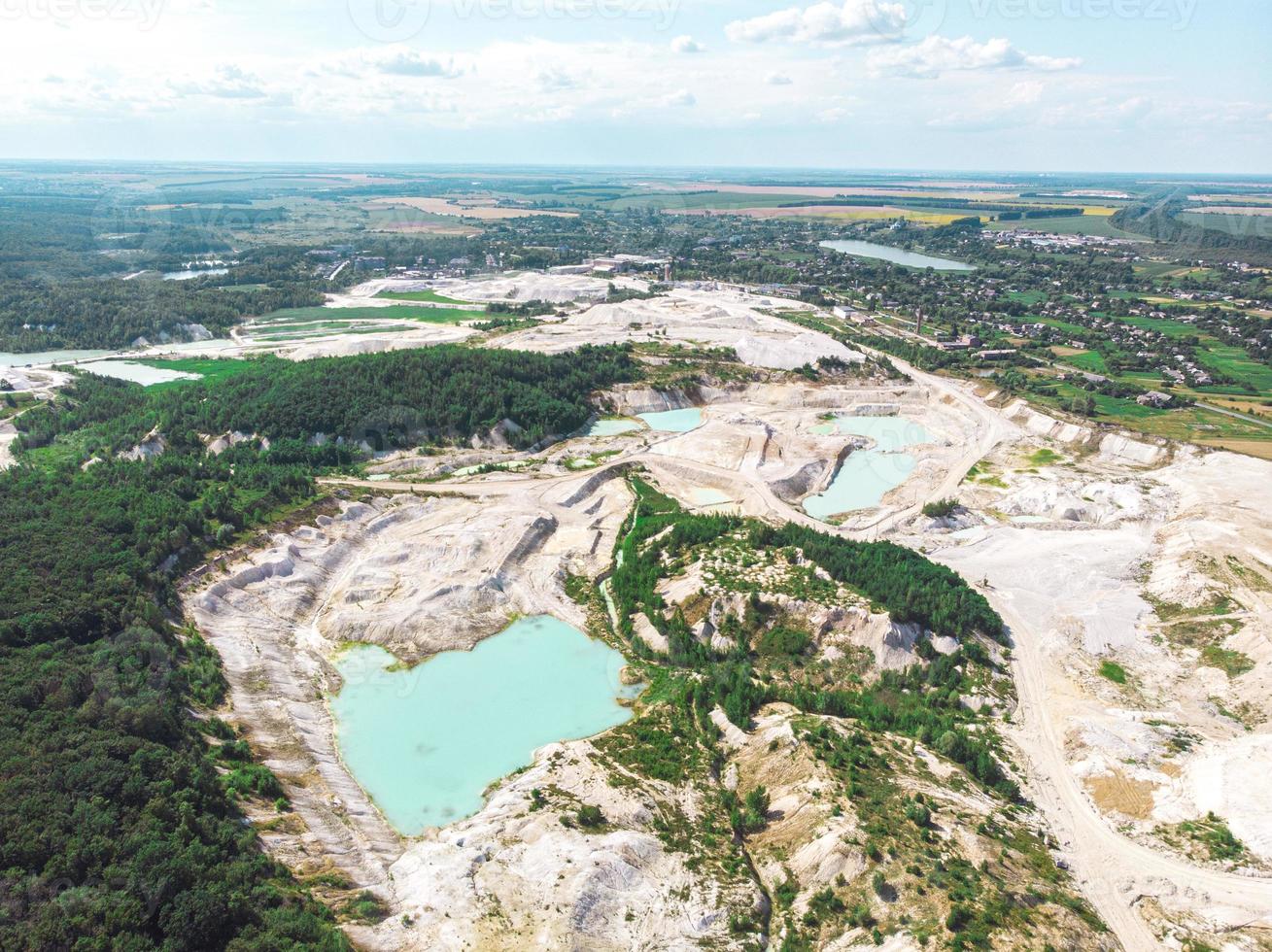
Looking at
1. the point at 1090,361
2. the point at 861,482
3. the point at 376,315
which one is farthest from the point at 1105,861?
the point at 376,315

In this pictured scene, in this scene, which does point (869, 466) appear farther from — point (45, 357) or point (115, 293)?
point (115, 293)

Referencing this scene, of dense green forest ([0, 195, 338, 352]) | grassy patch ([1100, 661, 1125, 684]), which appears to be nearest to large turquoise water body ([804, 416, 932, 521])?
grassy patch ([1100, 661, 1125, 684])

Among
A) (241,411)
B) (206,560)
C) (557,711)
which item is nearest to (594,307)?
(241,411)

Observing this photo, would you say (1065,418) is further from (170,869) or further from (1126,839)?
(170,869)

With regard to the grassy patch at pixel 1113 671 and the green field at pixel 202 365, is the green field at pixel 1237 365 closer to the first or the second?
the grassy patch at pixel 1113 671

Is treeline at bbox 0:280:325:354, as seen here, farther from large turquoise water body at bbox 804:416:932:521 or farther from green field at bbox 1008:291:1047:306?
green field at bbox 1008:291:1047:306

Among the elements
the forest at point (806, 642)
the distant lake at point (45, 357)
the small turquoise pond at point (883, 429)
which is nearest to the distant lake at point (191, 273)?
the distant lake at point (45, 357)
